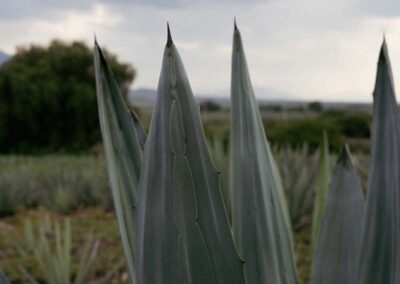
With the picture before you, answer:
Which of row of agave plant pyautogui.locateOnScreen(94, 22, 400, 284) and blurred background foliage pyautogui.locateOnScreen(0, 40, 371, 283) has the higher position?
row of agave plant pyautogui.locateOnScreen(94, 22, 400, 284)

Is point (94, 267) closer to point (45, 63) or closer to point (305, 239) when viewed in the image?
point (305, 239)

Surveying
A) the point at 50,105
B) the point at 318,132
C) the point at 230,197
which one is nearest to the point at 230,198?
the point at 230,197

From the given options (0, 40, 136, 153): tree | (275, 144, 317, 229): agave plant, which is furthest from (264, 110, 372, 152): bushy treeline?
(0, 40, 136, 153): tree

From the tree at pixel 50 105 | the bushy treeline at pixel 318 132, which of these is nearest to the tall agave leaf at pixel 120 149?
the bushy treeline at pixel 318 132

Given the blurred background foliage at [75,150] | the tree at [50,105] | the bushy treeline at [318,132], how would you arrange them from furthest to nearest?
the tree at [50,105], the bushy treeline at [318,132], the blurred background foliage at [75,150]

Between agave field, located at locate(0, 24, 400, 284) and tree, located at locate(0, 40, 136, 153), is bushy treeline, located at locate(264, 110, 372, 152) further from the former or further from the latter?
agave field, located at locate(0, 24, 400, 284)

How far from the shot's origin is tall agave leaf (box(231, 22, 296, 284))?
595 millimetres

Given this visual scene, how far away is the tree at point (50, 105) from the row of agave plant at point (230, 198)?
18.7 metres

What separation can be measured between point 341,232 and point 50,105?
19395 mm

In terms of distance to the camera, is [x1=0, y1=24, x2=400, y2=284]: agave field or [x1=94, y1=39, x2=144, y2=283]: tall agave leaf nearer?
[x1=0, y1=24, x2=400, y2=284]: agave field

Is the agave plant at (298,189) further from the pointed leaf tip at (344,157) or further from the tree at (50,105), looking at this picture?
the tree at (50,105)

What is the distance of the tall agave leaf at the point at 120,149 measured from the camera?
60 cm

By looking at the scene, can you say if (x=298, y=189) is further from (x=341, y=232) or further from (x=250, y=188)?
(x=250, y=188)

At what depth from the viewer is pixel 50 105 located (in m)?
19.4
